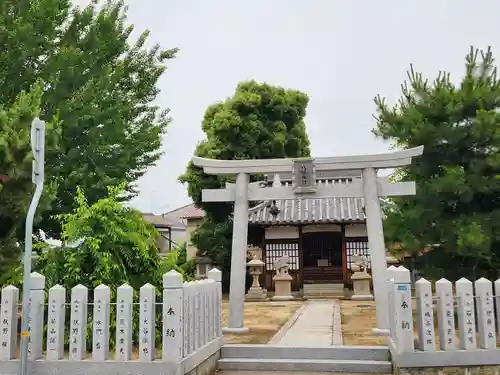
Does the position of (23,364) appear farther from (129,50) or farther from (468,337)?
(129,50)

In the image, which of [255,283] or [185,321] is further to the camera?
[255,283]

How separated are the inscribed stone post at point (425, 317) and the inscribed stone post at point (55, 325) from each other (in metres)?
4.61

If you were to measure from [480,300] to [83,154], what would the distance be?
898cm

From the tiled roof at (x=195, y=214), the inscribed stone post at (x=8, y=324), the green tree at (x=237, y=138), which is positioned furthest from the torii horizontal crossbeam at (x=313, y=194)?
the tiled roof at (x=195, y=214)

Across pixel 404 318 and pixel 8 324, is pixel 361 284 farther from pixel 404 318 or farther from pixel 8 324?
pixel 8 324

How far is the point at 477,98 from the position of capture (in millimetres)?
8898

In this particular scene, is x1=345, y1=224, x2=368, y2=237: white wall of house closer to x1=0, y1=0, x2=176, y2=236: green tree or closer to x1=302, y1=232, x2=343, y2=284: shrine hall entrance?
x1=302, y1=232, x2=343, y2=284: shrine hall entrance

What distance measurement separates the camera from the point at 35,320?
618 centimetres

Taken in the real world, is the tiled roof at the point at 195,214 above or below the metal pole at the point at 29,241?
above

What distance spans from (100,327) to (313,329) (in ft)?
17.0

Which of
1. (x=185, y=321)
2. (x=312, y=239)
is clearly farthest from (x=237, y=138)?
(x=185, y=321)

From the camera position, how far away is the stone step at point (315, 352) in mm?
7461

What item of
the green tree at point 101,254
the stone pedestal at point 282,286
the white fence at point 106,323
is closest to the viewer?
the white fence at point 106,323

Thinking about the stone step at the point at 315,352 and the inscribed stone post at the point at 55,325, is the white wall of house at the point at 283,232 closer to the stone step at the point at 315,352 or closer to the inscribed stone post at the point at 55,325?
the stone step at the point at 315,352
